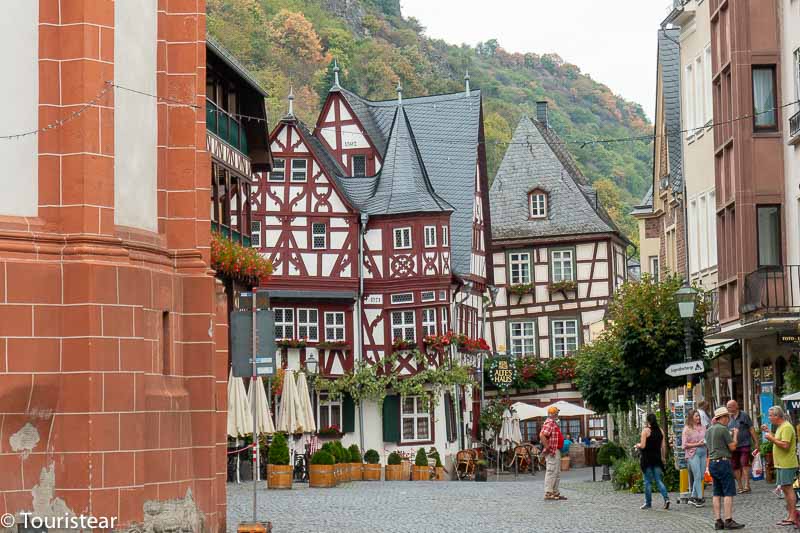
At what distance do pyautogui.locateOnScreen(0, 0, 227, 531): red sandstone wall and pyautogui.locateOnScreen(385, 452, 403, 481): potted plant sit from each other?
30.4 metres

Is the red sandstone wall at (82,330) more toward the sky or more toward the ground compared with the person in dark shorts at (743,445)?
more toward the sky

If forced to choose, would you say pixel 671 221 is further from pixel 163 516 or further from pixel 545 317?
pixel 163 516

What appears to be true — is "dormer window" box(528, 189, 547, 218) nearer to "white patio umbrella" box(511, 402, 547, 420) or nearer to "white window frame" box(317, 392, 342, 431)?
"white patio umbrella" box(511, 402, 547, 420)

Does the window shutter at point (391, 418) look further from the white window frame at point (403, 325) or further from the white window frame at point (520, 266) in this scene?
the white window frame at point (520, 266)

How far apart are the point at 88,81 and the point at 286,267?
3796 cm

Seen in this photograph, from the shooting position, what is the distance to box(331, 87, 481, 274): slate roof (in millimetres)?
59906

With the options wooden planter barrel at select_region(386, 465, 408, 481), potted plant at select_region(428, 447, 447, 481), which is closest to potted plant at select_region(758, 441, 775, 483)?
wooden planter barrel at select_region(386, 465, 408, 481)

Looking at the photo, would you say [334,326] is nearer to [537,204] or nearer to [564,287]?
[564,287]

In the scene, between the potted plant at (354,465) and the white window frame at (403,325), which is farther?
the white window frame at (403,325)

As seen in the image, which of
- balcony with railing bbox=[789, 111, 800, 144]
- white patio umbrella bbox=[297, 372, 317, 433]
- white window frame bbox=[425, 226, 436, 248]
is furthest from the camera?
white window frame bbox=[425, 226, 436, 248]

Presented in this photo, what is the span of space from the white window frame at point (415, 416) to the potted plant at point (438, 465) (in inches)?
28.9

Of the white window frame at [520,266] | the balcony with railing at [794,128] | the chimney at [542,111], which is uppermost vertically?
the chimney at [542,111]

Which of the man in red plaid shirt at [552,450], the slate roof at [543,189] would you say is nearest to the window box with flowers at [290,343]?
the slate roof at [543,189]

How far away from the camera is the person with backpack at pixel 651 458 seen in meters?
25.6
